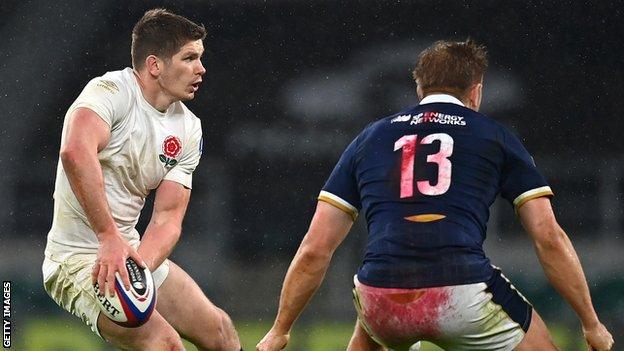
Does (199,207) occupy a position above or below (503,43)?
below

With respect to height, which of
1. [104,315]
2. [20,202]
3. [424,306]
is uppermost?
[424,306]

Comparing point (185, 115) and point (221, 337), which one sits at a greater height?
point (185, 115)

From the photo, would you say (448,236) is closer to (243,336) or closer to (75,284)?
(75,284)

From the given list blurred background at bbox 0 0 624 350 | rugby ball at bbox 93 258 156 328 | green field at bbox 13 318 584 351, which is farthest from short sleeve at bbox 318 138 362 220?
blurred background at bbox 0 0 624 350

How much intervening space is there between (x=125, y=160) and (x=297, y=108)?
503 cm

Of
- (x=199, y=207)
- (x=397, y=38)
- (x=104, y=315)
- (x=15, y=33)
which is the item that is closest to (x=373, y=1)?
(x=397, y=38)

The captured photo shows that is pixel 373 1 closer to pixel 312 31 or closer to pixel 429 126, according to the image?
pixel 312 31

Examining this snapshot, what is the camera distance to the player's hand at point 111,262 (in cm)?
438

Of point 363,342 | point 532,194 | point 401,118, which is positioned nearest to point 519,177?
point 532,194

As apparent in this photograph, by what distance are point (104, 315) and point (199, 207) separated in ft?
16.5

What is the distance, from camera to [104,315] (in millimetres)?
4707

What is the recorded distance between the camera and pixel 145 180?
5125 mm

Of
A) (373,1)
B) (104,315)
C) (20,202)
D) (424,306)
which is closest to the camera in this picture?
(424,306)

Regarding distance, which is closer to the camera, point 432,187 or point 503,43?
point 432,187
